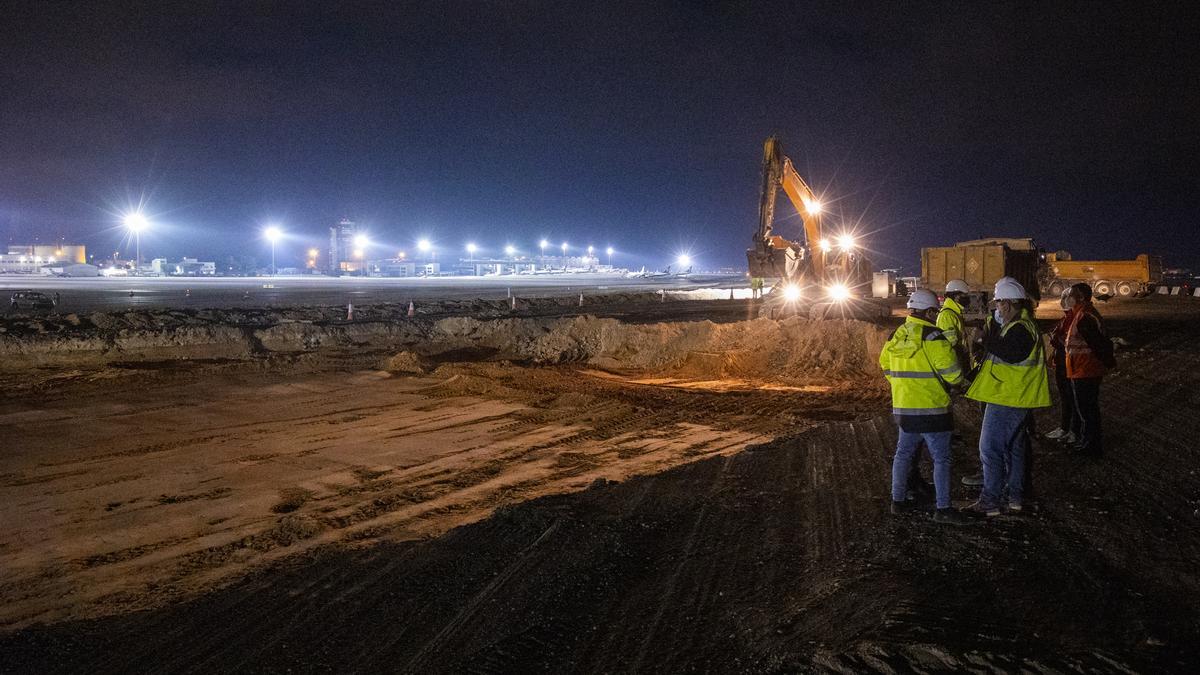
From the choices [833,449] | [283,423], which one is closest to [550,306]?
[283,423]

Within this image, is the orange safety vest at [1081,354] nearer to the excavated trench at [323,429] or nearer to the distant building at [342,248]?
the excavated trench at [323,429]

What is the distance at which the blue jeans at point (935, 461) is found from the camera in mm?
5461

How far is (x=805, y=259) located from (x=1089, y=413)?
17063 millimetres

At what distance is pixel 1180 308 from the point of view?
30.9 metres

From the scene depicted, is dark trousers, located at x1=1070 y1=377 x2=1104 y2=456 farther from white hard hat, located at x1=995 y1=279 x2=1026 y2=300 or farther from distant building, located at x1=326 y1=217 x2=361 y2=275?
distant building, located at x1=326 y1=217 x2=361 y2=275

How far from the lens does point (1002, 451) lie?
5.75 meters

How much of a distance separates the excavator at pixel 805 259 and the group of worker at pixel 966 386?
18.0 metres

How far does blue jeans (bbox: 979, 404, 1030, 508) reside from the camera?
568cm

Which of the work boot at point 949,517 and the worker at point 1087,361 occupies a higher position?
the worker at point 1087,361

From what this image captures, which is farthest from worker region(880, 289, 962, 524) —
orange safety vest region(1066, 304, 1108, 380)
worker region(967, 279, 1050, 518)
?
orange safety vest region(1066, 304, 1108, 380)

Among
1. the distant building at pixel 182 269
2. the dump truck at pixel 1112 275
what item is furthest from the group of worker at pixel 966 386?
the distant building at pixel 182 269

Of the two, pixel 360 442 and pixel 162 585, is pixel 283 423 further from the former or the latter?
pixel 162 585

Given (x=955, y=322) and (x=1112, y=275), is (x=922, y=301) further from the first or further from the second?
(x=1112, y=275)

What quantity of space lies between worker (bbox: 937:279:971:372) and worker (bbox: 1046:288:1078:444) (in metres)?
2.39
